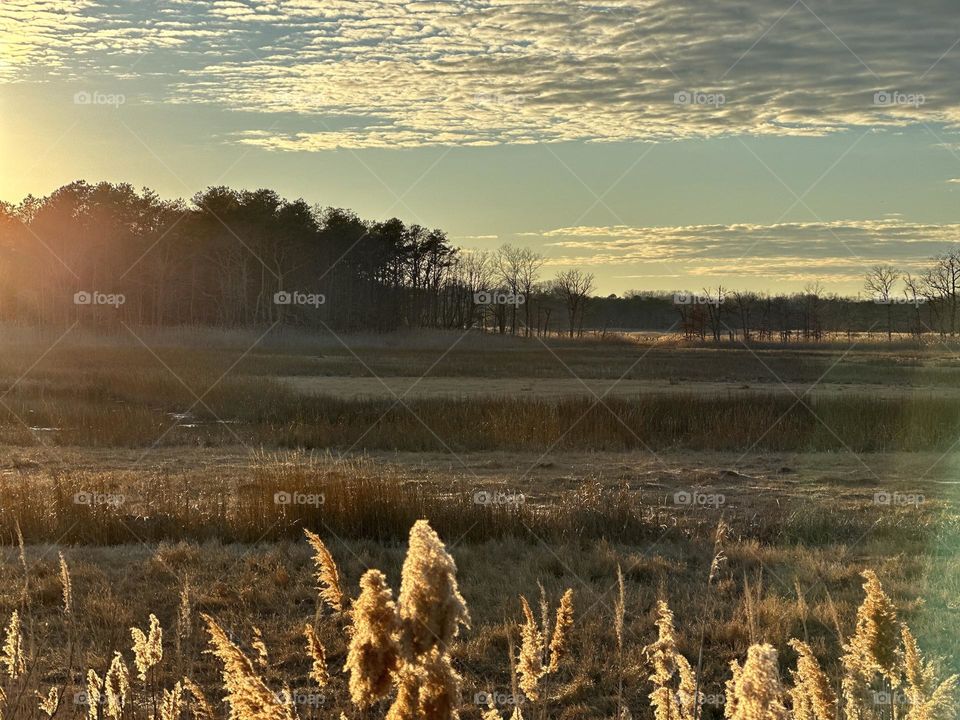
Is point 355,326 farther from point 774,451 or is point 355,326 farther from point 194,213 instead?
point 774,451

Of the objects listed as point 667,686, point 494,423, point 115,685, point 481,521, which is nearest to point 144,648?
point 115,685

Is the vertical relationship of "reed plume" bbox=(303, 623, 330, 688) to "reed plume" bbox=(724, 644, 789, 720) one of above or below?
below

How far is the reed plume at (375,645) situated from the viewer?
1.42 meters

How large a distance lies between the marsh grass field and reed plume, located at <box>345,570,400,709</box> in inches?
55.7

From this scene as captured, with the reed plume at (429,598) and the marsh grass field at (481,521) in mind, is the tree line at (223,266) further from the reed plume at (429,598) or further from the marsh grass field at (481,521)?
the reed plume at (429,598)

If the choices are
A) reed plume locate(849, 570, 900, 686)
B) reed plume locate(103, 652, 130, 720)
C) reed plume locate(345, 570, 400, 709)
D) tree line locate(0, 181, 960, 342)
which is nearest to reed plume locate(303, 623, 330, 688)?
reed plume locate(103, 652, 130, 720)

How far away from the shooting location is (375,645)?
56.2 inches

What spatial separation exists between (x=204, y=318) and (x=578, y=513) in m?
66.4

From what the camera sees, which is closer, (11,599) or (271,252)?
(11,599)

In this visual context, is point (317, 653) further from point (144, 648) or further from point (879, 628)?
point (879, 628)

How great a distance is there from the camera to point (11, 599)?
7.87 meters

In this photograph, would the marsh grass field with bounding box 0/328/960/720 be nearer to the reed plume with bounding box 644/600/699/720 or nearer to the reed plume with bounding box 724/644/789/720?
the reed plume with bounding box 644/600/699/720

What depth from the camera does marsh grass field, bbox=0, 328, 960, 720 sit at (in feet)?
21.8

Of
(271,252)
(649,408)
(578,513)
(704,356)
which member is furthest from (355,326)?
(578,513)
